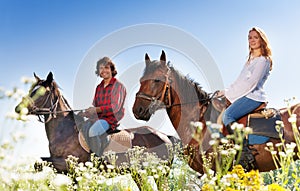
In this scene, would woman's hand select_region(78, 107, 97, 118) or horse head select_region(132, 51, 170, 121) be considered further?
woman's hand select_region(78, 107, 97, 118)

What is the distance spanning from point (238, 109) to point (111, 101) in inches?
130

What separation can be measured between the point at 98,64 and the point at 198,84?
2831 mm

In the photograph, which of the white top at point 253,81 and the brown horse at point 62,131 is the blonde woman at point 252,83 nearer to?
the white top at point 253,81

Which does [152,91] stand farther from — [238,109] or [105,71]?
[105,71]

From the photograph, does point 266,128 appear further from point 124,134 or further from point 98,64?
point 98,64

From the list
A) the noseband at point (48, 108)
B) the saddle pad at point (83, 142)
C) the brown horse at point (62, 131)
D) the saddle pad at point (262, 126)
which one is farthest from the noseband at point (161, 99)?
the noseband at point (48, 108)

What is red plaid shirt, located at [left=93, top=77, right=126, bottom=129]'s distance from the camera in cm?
882

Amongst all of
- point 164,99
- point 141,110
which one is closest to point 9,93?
point 141,110

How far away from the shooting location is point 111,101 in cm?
885

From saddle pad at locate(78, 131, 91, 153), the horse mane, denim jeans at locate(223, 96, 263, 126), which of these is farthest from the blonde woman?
saddle pad at locate(78, 131, 91, 153)

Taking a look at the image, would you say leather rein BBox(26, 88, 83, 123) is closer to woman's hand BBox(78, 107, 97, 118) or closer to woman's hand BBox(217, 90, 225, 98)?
woman's hand BBox(78, 107, 97, 118)

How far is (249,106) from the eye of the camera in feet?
21.4

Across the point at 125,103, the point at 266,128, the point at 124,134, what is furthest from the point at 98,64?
the point at 266,128

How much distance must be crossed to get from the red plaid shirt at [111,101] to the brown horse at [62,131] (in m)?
0.51
